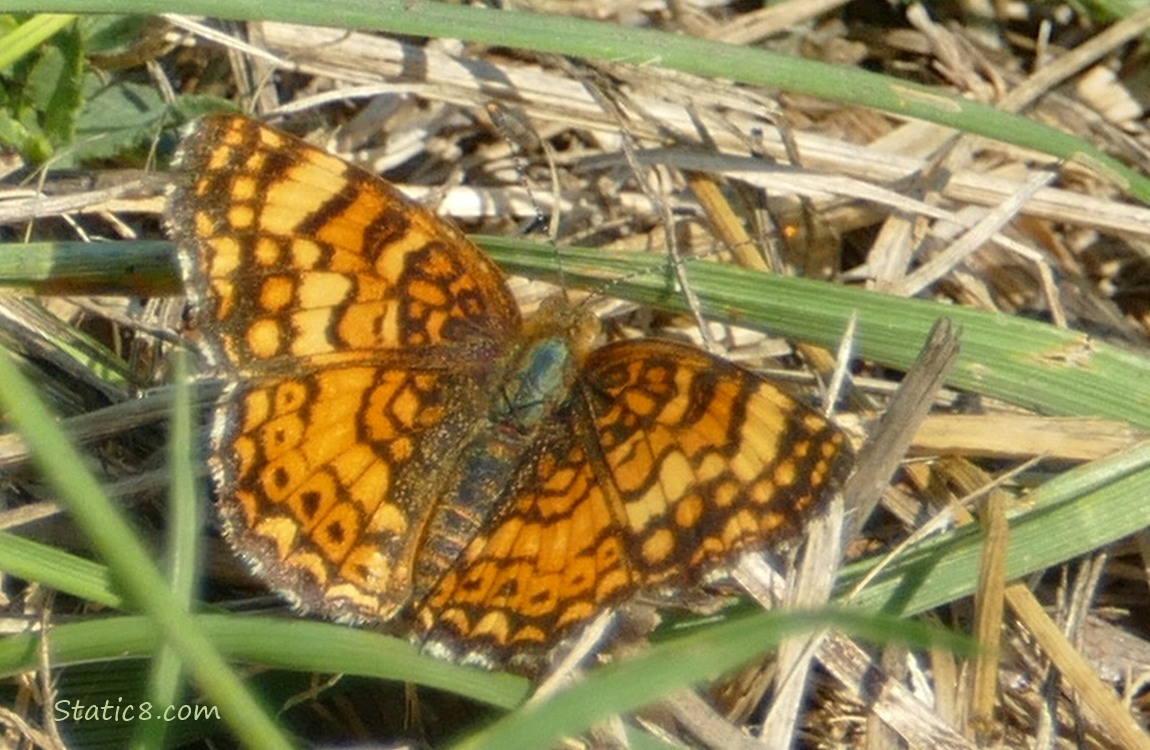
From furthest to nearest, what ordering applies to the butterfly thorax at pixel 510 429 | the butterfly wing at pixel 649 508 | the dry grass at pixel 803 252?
the dry grass at pixel 803 252
the butterfly thorax at pixel 510 429
the butterfly wing at pixel 649 508

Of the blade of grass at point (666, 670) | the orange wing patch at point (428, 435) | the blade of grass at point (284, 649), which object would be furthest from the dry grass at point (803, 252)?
the blade of grass at point (666, 670)

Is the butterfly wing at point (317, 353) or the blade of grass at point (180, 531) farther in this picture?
the butterfly wing at point (317, 353)

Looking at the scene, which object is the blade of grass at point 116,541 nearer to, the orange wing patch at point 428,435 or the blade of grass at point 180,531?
the blade of grass at point 180,531

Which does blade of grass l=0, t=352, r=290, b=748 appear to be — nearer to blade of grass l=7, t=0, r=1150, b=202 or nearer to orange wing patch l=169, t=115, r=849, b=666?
orange wing patch l=169, t=115, r=849, b=666

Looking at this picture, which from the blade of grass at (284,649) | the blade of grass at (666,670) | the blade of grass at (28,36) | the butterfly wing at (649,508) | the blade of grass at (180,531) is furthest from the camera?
the blade of grass at (28,36)

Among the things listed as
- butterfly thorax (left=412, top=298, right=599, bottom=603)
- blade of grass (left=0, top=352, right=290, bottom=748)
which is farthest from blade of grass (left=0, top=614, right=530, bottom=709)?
blade of grass (left=0, top=352, right=290, bottom=748)

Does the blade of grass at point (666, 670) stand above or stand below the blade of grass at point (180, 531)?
above

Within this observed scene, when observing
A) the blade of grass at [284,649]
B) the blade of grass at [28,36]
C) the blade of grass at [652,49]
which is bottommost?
the blade of grass at [284,649]

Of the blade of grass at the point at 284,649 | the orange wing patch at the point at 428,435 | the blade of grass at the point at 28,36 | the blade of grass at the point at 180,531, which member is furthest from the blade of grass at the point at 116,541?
the blade of grass at the point at 28,36

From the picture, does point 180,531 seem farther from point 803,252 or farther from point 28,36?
point 803,252

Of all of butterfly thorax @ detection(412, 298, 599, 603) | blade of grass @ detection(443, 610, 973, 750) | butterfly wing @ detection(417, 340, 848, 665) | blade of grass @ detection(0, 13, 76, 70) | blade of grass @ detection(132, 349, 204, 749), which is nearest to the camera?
blade of grass @ detection(443, 610, 973, 750)
